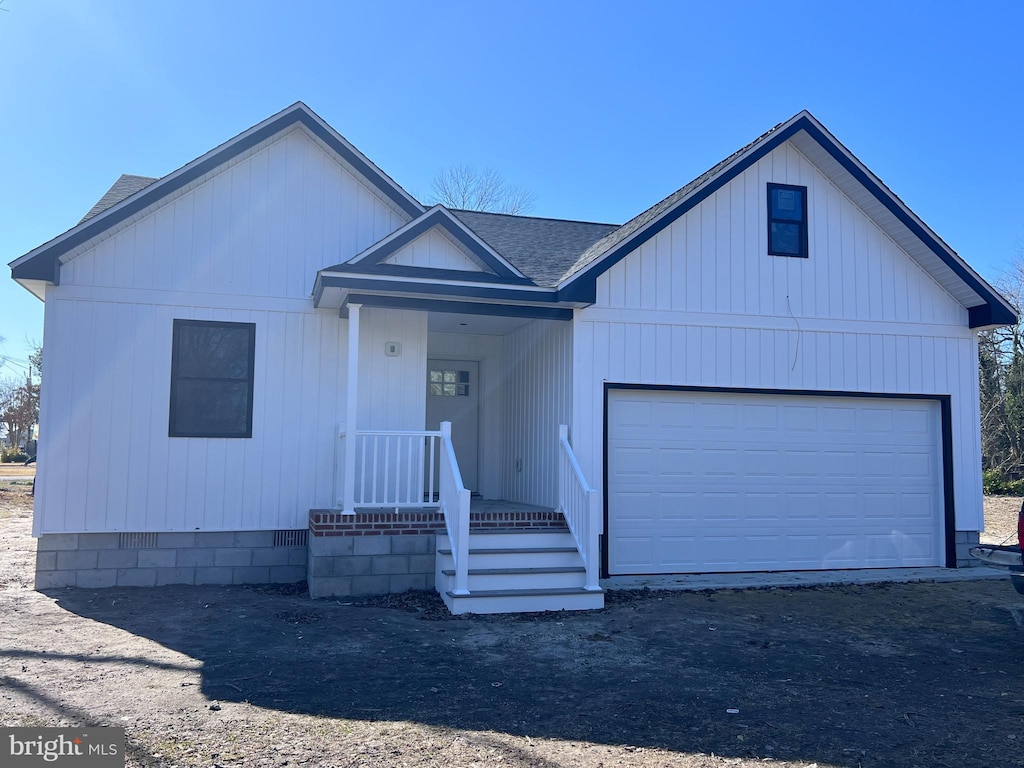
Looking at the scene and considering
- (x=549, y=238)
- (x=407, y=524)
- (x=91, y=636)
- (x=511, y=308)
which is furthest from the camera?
(x=549, y=238)

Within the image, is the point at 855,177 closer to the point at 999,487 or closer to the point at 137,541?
the point at 137,541

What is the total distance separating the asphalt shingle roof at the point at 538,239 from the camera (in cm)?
1069

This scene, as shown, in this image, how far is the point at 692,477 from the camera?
10086 millimetres

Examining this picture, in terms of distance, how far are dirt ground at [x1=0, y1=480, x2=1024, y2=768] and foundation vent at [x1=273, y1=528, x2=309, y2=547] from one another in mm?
866

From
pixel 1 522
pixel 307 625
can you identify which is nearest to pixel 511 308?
pixel 307 625

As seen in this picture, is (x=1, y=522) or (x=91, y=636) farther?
(x=1, y=522)

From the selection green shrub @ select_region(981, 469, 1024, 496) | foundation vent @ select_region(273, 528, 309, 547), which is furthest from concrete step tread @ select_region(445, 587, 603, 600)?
green shrub @ select_region(981, 469, 1024, 496)

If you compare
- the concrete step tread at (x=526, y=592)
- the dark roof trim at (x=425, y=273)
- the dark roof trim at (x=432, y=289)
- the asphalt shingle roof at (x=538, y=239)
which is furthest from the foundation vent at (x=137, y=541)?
the asphalt shingle roof at (x=538, y=239)

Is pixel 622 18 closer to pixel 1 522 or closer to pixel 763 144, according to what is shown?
pixel 763 144

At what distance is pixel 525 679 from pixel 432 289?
4505 millimetres

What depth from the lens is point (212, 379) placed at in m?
9.38

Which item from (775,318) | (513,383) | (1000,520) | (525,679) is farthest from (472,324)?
(1000,520)

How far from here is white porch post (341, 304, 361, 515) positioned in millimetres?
8695

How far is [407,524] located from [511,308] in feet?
9.04
